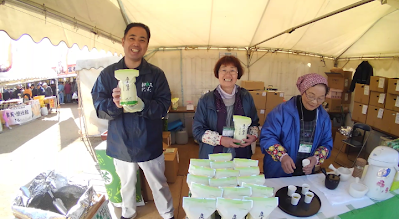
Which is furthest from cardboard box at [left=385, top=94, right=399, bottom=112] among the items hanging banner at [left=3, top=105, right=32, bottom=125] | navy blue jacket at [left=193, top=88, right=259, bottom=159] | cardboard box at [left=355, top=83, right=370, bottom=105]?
hanging banner at [left=3, top=105, right=32, bottom=125]

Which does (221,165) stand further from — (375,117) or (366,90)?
(366,90)

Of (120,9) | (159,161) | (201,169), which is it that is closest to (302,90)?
(201,169)

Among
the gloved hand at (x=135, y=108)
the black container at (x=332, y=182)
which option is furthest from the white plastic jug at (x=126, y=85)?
the black container at (x=332, y=182)

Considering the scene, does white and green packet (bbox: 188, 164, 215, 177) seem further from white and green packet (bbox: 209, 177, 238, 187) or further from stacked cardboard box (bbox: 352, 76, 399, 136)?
stacked cardboard box (bbox: 352, 76, 399, 136)

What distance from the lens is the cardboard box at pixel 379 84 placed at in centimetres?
322

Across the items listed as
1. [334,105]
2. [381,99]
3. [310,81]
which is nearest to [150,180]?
[310,81]

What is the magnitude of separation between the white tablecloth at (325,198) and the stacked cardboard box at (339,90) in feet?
12.5

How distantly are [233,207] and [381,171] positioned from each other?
103cm

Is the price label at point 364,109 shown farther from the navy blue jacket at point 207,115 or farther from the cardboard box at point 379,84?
the navy blue jacket at point 207,115

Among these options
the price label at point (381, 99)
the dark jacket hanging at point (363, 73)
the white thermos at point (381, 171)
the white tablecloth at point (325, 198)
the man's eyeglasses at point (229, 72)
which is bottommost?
the white tablecloth at point (325, 198)

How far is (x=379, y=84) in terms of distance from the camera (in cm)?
329

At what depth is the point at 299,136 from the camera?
4.52 ft

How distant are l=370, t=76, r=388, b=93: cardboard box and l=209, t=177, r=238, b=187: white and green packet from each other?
3923mm

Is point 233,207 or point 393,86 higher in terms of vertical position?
point 393,86
